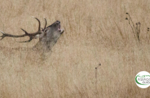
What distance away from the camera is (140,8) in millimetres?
3336

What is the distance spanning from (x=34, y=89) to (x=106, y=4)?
1977 mm

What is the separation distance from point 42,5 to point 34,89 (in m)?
1.46

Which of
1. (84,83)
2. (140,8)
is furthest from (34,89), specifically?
(140,8)

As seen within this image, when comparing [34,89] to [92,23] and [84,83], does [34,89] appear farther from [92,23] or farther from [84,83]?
[92,23]

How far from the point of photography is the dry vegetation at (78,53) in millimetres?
3111

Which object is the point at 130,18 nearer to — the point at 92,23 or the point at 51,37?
the point at 92,23

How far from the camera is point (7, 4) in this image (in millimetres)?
3088

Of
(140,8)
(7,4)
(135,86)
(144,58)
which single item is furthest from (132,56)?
(7,4)

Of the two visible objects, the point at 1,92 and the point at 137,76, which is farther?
the point at 137,76

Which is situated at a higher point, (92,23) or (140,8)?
(140,8)

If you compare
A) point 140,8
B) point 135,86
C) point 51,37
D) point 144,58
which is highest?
point 140,8

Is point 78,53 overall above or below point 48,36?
below

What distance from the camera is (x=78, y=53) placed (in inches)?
127

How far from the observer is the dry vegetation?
122 inches
